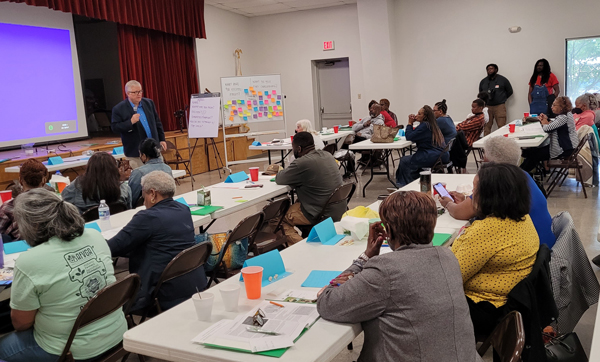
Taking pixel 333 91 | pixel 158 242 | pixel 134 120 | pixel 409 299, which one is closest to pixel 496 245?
pixel 409 299

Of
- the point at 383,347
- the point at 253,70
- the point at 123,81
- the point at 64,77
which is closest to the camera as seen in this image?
the point at 383,347

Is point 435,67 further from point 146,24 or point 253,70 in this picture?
point 146,24

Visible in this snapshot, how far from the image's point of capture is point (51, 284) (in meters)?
2.12

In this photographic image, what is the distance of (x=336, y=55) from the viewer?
12.8 meters

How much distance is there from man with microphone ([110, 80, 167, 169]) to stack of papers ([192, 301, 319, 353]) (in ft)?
14.5

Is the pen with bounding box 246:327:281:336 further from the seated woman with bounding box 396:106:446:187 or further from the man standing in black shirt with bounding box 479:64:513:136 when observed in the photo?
the man standing in black shirt with bounding box 479:64:513:136

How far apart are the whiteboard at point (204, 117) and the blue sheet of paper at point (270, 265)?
21.2 feet

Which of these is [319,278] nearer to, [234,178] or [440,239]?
[440,239]

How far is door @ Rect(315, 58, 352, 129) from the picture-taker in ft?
42.9

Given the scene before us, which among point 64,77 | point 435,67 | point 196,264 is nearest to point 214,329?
point 196,264

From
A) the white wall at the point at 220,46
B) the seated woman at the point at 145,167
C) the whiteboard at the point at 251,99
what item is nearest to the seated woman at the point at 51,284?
the seated woman at the point at 145,167

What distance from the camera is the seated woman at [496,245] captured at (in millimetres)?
2195

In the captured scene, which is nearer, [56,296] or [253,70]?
[56,296]

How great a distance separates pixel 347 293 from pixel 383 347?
0.21m
